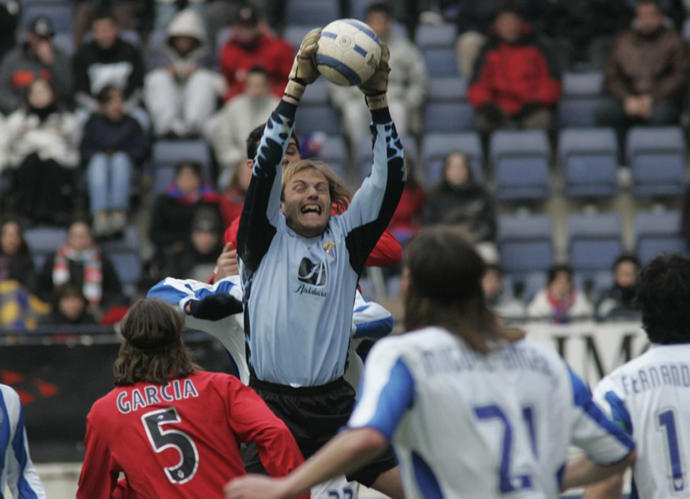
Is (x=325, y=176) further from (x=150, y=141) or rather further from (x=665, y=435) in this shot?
(x=150, y=141)

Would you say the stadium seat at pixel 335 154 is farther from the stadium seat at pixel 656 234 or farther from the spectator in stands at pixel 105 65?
the stadium seat at pixel 656 234

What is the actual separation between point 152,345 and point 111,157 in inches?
296

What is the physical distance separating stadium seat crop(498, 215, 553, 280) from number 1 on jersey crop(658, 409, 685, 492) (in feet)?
24.2

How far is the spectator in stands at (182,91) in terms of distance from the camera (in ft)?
43.0

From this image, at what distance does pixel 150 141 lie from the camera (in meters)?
12.9

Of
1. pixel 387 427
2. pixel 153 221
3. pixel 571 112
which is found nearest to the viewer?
pixel 387 427

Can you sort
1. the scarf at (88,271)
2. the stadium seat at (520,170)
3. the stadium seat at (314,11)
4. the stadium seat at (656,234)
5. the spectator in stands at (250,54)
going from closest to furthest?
the scarf at (88,271), the stadium seat at (656,234), the stadium seat at (520,170), the spectator in stands at (250,54), the stadium seat at (314,11)

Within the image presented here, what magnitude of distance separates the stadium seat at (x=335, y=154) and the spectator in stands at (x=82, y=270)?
2305 millimetres

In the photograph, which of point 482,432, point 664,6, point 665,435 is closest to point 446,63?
point 664,6

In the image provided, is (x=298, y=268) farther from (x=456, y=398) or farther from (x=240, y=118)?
(x=240, y=118)

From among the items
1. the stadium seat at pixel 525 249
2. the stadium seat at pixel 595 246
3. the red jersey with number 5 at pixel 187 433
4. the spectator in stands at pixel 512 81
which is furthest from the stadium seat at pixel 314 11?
the red jersey with number 5 at pixel 187 433

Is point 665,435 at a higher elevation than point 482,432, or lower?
lower

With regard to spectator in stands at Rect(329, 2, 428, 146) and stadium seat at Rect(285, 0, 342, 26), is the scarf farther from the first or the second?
stadium seat at Rect(285, 0, 342, 26)

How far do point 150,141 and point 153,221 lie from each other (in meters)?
0.99
